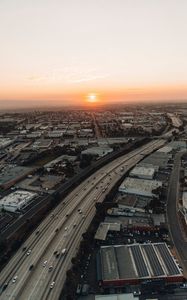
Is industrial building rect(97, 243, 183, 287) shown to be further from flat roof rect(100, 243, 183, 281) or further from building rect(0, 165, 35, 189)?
building rect(0, 165, 35, 189)

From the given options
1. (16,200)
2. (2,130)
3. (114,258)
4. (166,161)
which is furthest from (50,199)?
(2,130)

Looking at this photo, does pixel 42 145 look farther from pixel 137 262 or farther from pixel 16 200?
pixel 137 262

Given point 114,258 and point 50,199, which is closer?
point 114,258

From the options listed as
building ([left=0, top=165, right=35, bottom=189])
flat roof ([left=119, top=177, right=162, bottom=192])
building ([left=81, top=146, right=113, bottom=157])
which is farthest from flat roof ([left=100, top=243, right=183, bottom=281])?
building ([left=81, top=146, right=113, bottom=157])

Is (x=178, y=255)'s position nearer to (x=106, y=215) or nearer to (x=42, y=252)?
(x=106, y=215)

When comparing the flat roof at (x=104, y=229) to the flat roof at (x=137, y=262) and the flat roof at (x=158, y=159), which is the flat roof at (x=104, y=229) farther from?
the flat roof at (x=158, y=159)

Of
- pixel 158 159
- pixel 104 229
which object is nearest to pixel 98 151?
pixel 158 159
